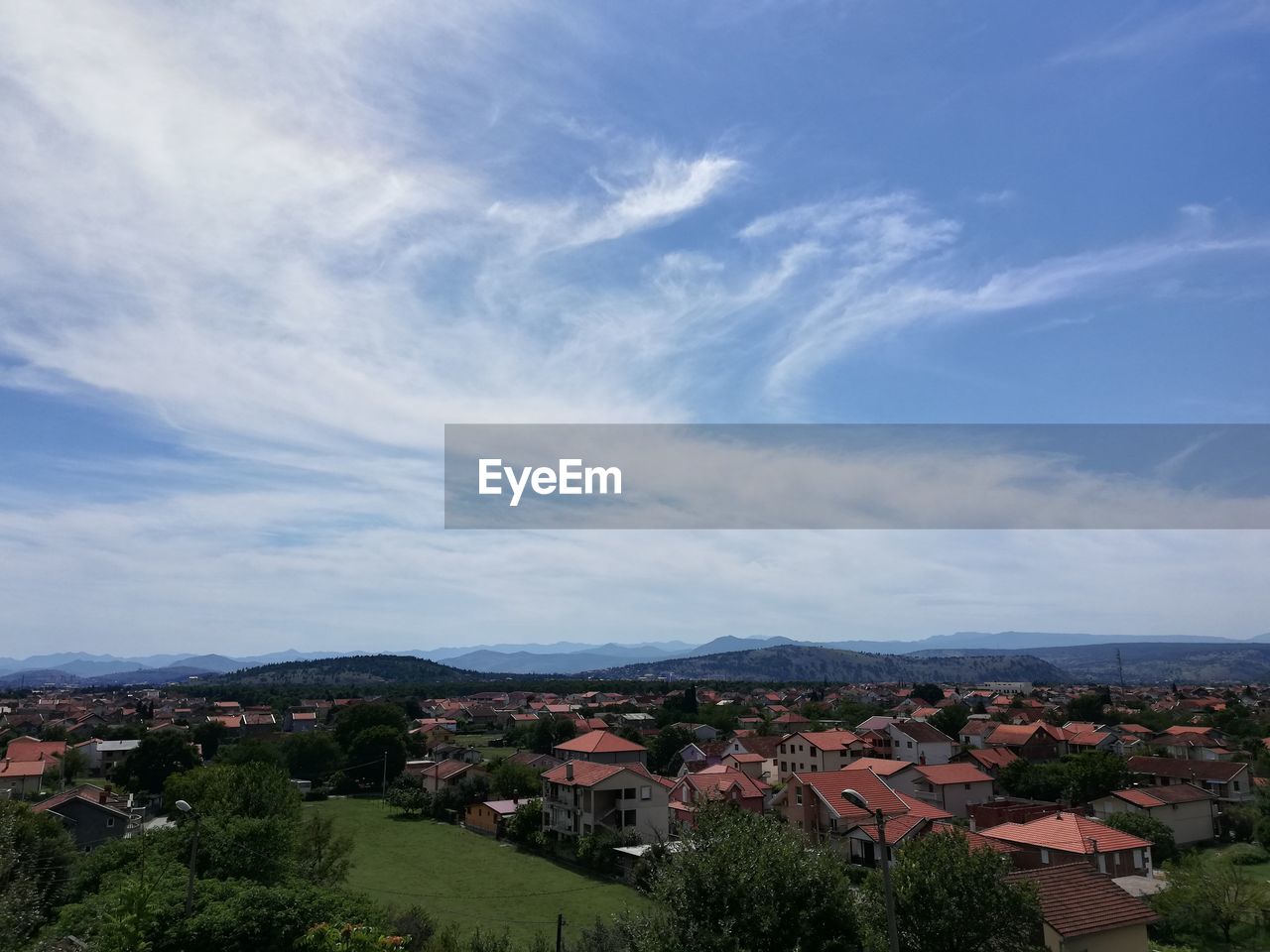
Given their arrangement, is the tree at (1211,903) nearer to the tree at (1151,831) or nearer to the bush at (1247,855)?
the tree at (1151,831)

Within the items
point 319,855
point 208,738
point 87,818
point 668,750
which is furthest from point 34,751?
point 668,750

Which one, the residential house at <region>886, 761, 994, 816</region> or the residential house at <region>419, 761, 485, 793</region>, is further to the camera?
the residential house at <region>419, 761, 485, 793</region>

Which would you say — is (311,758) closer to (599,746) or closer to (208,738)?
(208,738)

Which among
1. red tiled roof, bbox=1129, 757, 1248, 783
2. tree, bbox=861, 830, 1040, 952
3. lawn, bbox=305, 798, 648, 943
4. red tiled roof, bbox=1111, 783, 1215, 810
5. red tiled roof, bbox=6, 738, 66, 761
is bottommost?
lawn, bbox=305, 798, 648, 943

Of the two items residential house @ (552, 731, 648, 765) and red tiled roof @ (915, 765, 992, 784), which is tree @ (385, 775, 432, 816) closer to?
residential house @ (552, 731, 648, 765)

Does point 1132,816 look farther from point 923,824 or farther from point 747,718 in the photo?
point 747,718

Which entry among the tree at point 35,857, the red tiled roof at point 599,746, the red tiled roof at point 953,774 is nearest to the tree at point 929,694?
the red tiled roof at point 953,774

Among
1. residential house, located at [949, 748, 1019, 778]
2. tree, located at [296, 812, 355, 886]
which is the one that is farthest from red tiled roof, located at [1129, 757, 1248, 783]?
tree, located at [296, 812, 355, 886]
